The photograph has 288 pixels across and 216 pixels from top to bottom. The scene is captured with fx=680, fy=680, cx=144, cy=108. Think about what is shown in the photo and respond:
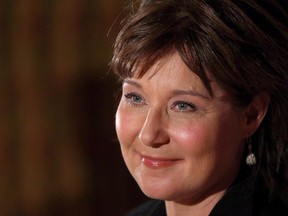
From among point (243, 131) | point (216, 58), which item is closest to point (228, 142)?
point (243, 131)

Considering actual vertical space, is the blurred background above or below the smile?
below

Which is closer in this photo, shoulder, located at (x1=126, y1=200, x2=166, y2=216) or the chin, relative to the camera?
the chin

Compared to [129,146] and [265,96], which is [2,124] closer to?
[129,146]

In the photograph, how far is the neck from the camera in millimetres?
1580

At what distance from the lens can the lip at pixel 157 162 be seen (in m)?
1.48

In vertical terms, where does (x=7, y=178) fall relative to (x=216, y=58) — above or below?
below

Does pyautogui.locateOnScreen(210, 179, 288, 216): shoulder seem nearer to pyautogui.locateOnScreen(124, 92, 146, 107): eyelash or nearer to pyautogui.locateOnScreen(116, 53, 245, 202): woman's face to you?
pyautogui.locateOnScreen(116, 53, 245, 202): woman's face

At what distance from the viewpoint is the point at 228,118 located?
1.48 m

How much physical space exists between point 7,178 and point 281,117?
1.56 meters

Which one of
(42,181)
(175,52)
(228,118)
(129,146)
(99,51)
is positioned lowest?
(42,181)

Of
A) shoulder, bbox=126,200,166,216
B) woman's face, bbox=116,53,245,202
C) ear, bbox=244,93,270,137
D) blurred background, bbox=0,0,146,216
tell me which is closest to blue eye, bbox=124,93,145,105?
woman's face, bbox=116,53,245,202

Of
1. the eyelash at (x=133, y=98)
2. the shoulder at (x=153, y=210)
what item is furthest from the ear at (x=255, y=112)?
the shoulder at (x=153, y=210)

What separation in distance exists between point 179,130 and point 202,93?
0.30ft

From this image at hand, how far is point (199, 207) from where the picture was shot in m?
1.59
